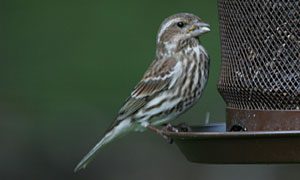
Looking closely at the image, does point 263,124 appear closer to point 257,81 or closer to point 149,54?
point 257,81

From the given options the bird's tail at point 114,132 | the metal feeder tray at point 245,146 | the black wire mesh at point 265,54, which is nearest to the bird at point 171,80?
the bird's tail at point 114,132

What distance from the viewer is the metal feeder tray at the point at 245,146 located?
892cm

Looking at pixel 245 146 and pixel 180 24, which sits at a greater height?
pixel 180 24

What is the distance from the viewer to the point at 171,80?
11016mm

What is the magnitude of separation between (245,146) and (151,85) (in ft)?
7.51

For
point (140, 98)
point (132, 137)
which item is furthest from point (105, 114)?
point (140, 98)

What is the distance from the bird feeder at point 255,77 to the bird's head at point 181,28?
20.8 inches

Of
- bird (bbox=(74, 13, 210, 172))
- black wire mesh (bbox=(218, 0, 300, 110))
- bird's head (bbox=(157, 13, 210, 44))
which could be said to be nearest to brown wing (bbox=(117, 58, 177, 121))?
bird (bbox=(74, 13, 210, 172))

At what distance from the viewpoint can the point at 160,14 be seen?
18594mm

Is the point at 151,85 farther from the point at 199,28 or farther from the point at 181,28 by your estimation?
the point at 199,28

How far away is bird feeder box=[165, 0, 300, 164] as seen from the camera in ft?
30.7

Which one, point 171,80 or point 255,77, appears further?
point 171,80

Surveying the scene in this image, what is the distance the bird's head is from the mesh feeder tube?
704mm

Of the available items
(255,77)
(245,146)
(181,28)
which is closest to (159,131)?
(255,77)
